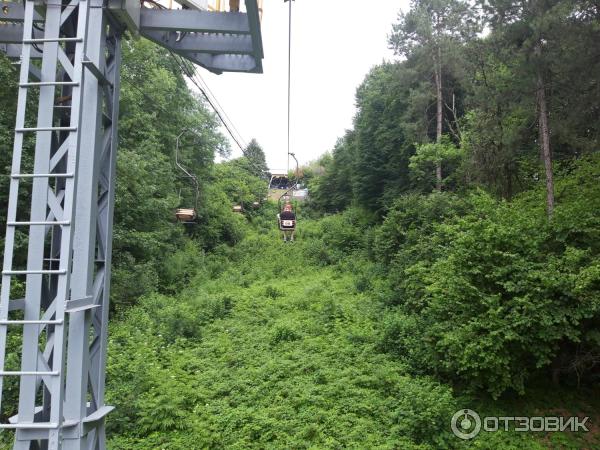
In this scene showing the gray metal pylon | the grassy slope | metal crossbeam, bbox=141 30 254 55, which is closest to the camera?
the gray metal pylon

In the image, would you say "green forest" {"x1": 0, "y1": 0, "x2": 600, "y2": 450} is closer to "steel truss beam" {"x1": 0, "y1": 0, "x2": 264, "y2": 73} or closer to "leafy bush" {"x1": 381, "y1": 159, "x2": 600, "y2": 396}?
"leafy bush" {"x1": 381, "y1": 159, "x2": 600, "y2": 396}

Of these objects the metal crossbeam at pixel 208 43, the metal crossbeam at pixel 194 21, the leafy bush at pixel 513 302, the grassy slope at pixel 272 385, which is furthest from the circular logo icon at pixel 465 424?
the metal crossbeam at pixel 194 21

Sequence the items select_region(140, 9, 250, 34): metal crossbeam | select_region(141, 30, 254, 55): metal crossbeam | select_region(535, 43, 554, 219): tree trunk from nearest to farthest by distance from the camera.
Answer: select_region(140, 9, 250, 34): metal crossbeam, select_region(141, 30, 254, 55): metal crossbeam, select_region(535, 43, 554, 219): tree trunk

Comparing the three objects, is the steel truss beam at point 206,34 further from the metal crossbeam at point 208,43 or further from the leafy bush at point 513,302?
the leafy bush at point 513,302

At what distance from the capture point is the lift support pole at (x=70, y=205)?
3100mm

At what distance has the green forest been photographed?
7461 mm

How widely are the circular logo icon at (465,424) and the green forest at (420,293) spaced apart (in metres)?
0.18

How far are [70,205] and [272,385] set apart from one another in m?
6.71

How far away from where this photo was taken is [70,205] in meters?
3.09

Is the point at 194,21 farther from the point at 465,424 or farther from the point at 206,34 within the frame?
the point at 465,424

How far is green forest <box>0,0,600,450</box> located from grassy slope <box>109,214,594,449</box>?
42mm

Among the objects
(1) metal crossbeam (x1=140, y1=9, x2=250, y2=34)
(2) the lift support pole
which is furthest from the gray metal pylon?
(1) metal crossbeam (x1=140, y1=9, x2=250, y2=34)

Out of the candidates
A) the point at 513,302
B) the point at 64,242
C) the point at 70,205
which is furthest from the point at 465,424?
the point at 70,205

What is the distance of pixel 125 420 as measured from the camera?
7199mm
